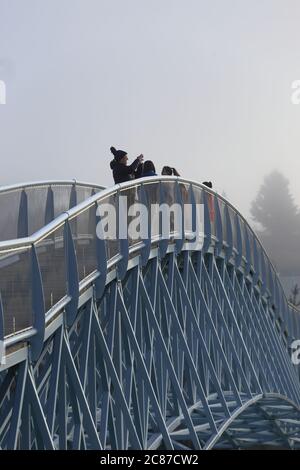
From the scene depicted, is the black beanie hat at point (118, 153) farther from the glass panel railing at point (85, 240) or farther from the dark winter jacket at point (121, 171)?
the glass panel railing at point (85, 240)

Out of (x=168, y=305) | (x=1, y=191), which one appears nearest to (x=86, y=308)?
(x=1, y=191)

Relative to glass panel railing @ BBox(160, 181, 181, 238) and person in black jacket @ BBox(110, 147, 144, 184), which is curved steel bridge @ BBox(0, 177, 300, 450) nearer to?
glass panel railing @ BBox(160, 181, 181, 238)

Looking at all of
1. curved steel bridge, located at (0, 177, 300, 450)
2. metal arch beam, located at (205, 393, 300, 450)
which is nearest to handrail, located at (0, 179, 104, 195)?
curved steel bridge, located at (0, 177, 300, 450)

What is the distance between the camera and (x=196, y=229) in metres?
36.2

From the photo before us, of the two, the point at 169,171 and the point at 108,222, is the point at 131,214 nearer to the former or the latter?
the point at 108,222

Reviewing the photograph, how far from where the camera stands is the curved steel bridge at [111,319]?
63.6 ft

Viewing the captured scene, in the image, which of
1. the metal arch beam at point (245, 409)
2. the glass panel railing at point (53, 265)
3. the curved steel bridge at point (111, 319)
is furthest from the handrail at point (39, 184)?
the metal arch beam at point (245, 409)

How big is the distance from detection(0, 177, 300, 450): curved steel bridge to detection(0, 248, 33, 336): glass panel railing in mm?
33

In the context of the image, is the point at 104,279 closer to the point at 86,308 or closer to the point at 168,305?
the point at 86,308

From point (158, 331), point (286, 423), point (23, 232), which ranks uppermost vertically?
point (23, 232)

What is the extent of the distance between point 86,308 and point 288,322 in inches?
1453

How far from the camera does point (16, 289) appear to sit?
18.7 meters

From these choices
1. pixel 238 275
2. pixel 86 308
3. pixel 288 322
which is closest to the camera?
pixel 86 308

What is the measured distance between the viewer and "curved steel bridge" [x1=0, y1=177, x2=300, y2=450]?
19.4 meters
